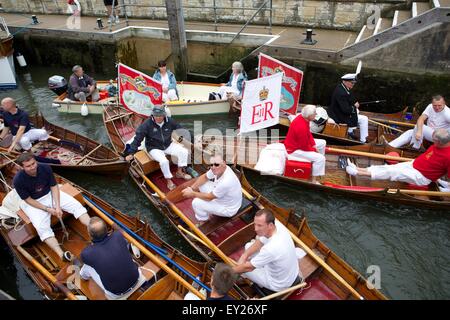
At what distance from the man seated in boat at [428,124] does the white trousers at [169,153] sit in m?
6.05

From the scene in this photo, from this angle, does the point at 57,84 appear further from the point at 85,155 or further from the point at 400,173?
the point at 400,173

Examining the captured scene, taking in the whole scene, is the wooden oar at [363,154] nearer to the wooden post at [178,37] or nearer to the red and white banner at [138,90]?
the red and white banner at [138,90]

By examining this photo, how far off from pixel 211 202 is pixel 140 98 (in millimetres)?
5213

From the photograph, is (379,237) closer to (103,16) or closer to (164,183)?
(164,183)

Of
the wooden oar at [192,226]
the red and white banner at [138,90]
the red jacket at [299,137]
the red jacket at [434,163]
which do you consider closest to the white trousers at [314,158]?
the red jacket at [299,137]

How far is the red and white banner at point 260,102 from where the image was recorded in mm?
8812

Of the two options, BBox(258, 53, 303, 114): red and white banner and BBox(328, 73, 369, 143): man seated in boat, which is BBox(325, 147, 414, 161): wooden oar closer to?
BBox(328, 73, 369, 143): man seated in boat

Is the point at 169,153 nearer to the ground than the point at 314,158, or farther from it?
farther from it

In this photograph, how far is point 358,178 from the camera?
9.34 meters

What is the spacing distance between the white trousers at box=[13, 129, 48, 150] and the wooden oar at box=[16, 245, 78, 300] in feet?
14.5

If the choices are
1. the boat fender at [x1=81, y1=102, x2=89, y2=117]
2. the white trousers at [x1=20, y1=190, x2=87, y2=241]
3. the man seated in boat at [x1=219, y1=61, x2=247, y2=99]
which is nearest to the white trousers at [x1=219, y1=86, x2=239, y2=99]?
the man seated in boat at [x1=219, y1=61, x2=247, y2=99]

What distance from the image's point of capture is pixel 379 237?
825cm

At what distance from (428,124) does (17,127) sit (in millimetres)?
11763

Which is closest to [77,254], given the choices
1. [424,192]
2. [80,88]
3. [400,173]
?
[400,173]
